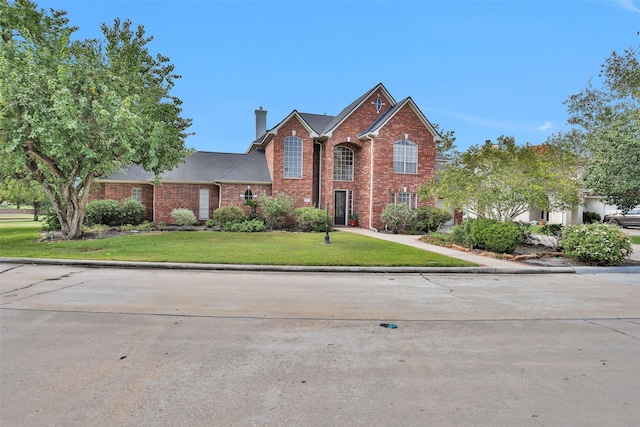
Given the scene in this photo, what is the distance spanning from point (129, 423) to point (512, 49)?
20287 millimetres

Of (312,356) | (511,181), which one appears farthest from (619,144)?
(312,356)

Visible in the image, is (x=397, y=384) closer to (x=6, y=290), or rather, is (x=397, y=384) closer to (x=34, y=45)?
(x=6, y=290)

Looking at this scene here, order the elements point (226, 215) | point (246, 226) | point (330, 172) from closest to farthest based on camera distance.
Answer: point (246, 226), point (226, 215), point (330, 172)

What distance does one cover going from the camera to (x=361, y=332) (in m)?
4.76

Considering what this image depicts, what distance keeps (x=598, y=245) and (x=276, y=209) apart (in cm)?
1490

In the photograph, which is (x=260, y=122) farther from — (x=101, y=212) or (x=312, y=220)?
(x=101, y=212)

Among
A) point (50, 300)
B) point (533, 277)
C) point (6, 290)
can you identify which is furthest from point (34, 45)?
point (533, 277)

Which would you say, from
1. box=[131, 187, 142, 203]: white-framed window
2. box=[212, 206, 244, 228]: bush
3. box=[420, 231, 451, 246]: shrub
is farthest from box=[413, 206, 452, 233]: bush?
box=[131, 187, 142, 203]: white-framed window

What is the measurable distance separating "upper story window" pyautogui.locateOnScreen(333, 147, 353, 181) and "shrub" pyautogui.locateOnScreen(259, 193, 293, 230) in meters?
4.23

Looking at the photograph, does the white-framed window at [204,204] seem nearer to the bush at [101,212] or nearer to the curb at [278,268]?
the bush at [101,212]

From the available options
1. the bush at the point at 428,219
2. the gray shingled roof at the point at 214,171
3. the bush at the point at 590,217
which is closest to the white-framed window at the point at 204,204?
the gray shingled roof at the point at 214,171

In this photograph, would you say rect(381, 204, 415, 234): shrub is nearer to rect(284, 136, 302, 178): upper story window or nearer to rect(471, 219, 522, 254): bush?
rect(284, 136, 302, 178): upper story window

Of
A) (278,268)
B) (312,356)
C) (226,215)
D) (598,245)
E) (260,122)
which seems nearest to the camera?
(312,356)

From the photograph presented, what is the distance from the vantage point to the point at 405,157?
22.9m
